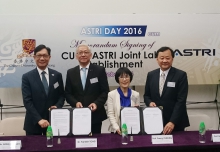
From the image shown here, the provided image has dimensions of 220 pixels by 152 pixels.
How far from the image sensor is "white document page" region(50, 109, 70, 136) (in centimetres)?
267

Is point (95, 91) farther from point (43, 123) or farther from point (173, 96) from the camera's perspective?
point (173, 96)

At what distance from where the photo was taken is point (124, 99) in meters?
2.96

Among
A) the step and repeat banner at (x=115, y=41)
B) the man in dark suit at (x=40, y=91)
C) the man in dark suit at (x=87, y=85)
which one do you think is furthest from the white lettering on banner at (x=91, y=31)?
the man in dark suit at (x=40, y=91)

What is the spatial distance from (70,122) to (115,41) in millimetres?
1775

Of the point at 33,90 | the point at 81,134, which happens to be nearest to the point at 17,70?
the point at 33,90

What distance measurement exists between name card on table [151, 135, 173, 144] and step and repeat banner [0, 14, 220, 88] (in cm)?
163

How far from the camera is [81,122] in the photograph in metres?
2.69

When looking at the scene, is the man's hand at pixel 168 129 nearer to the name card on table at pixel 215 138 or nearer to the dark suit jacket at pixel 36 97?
the name card on table at pixel 215 138

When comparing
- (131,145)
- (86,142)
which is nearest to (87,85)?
(86,142)

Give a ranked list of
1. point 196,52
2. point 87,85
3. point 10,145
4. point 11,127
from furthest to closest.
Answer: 1. point 196,52
2. point 11,127
3. point 87,85
4. point 10,145

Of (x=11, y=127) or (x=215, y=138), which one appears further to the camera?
(x=11, y=127)

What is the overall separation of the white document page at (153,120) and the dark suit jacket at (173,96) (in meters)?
0.21

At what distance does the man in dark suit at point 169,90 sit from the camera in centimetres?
295

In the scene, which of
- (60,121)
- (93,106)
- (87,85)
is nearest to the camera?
(60,121)
